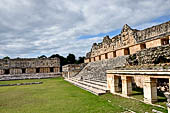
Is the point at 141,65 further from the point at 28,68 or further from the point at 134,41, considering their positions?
the point at 28,68

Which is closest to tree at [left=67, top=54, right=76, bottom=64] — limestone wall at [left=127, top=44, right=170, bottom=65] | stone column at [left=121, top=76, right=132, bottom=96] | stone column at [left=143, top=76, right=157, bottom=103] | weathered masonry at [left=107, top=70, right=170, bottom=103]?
weathered masonry at [left=107, top=70, right=170, bottom=103]

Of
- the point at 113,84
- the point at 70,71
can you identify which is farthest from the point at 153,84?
the point at 70,71

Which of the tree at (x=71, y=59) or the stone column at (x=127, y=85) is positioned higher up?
the tree at (x=71, y=59)

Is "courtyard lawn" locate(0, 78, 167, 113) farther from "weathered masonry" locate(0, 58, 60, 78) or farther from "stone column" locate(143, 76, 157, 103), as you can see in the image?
"weathered masonry" locate(0, 58, 60, 78)

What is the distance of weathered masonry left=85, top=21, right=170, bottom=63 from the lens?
10.9 metres

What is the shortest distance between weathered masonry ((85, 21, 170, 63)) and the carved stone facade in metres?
15.8

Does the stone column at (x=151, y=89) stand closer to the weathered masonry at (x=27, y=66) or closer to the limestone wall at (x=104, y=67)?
the limestone wall at (x=104, y=67)

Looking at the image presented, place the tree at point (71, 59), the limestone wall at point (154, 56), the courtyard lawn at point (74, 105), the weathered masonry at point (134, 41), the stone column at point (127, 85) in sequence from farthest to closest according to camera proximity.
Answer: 1. the tree at point (71, 59)
2. the weathered masonry at point (134, 41)
3. the stone column at point (127, 85)
4. the limestone wall at point (154, 56)
5. the courtyard lawn at point (74, 105)

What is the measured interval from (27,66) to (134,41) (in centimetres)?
2571

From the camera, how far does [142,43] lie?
506 inches

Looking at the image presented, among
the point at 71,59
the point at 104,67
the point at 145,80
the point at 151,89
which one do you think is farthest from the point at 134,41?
the point at 71,59

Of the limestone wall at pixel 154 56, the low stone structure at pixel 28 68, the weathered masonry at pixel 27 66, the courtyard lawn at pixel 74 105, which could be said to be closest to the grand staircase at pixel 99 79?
the courtyard lawn at pixel 74 105

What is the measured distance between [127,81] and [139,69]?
137 centimetres

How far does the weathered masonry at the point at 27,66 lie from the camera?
1200 inches
